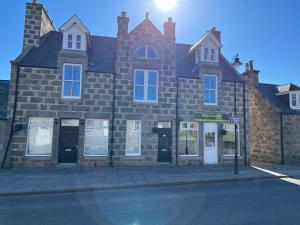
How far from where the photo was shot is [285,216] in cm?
677

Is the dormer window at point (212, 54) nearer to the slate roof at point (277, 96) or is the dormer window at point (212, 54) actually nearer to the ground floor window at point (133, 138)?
the slate roof at point (277, 96)

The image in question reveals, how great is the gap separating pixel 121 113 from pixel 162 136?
11.3 feet

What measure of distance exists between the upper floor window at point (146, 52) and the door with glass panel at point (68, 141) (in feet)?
22.1

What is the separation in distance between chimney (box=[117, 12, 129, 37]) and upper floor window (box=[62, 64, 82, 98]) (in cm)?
411

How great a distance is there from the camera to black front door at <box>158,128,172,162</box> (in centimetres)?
1728

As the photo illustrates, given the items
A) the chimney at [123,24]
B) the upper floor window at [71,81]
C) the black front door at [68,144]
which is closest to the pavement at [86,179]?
the black front door at [68,144]

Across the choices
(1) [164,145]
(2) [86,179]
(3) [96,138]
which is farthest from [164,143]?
(2) [86,179]

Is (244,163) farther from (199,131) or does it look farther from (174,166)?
(174,166)

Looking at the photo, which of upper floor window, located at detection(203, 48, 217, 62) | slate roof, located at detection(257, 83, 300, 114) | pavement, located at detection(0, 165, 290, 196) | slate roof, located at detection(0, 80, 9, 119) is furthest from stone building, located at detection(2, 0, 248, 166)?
slate roof, located at detection(257, 83, 300, 114)

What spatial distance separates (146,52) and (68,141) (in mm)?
8514

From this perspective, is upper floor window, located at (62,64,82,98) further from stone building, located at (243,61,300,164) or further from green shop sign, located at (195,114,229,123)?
stone building, located at (243,61,300,164)

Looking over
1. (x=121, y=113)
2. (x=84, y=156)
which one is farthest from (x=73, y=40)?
(x=84, y=156)

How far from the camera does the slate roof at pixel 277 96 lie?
21.0 meters

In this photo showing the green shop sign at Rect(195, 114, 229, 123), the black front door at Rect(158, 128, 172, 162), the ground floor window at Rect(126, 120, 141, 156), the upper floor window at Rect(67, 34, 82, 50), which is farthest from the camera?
the green shop sign at Rect(195, 114, 229, 123)
